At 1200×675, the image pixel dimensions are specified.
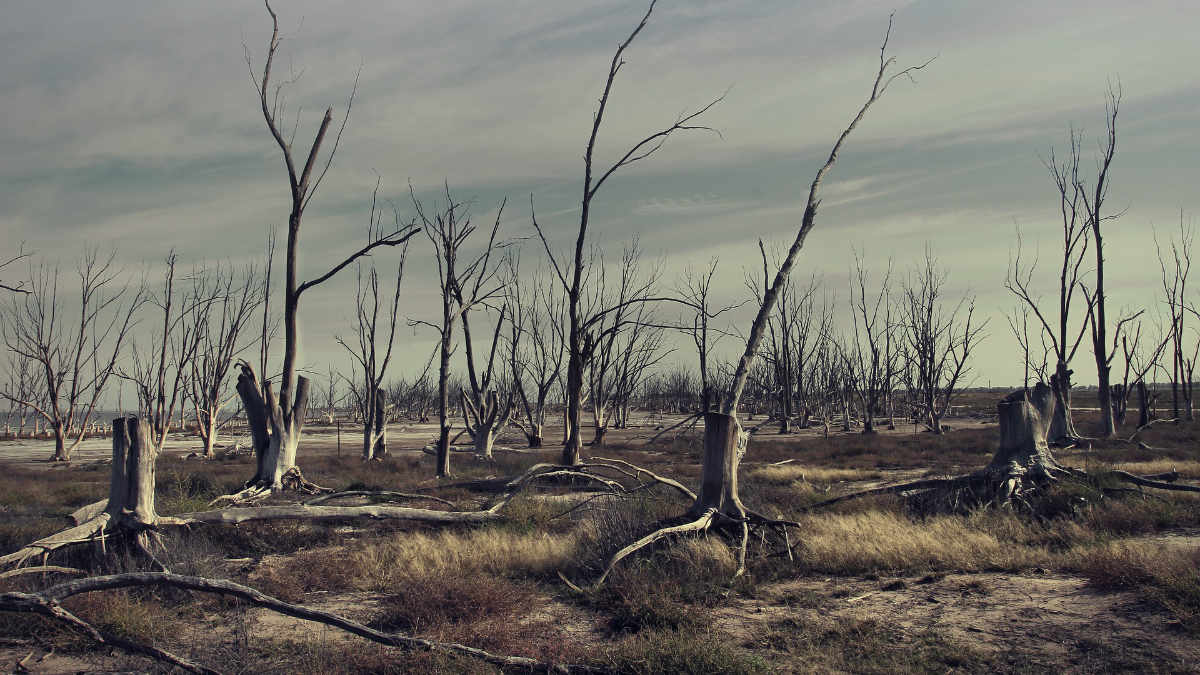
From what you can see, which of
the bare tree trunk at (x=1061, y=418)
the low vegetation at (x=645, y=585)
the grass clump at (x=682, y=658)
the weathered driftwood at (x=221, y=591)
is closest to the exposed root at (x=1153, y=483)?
the low vegetation at (x=645, y=585)

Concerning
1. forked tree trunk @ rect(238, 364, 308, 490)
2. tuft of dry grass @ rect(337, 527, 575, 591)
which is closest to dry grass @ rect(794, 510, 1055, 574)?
tuft of dry grass @ rect(337, 527, 575, 591)

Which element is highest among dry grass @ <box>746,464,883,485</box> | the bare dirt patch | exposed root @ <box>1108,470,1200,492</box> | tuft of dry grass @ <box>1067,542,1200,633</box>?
exposed root @ <box>1108,470,1200,492</box>

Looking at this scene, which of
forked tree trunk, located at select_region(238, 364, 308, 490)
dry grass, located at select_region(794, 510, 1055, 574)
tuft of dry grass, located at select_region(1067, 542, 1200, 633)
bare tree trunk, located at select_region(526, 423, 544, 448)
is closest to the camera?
tuft of dry grass, located at select_region(1067, 542, 1200, 633)

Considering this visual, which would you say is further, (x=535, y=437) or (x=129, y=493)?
(x=535, y=437)

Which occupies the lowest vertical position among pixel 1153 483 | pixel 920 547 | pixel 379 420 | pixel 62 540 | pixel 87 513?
pixel 920 547

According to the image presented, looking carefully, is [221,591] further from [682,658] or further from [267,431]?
[267,431]

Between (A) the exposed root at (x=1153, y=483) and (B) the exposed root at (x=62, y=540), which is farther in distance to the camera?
(A) the exposed root at (x=1153, y=483)

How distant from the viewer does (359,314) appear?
28.3 m

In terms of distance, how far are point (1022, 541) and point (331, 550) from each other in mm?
8044

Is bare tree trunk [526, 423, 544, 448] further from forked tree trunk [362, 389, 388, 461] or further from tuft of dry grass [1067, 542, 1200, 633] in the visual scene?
tuft of dry grass [1067, 542, 1200, 633]

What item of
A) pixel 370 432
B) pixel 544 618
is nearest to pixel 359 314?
pixel 370 432

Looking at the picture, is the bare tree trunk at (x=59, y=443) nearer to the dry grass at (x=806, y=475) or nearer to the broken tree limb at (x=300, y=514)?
the broken tree limb at (x=300, y=514)

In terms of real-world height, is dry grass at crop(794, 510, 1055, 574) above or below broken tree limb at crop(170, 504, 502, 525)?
below

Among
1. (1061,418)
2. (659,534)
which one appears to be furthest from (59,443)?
(1061,418)
